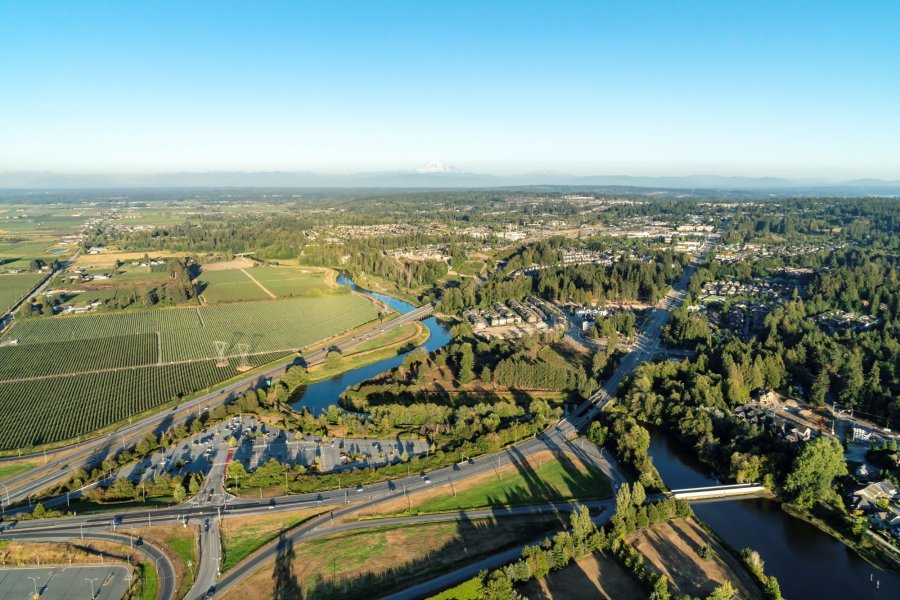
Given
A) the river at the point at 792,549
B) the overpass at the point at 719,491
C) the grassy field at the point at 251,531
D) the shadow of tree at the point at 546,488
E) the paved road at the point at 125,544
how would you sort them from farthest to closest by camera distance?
the overpass at the point at 719,491, the shadow of tree at the point at 546,488, the grassy field at the point at 251,531, the river at the point at 792,549, the paved road at the point at 125,544

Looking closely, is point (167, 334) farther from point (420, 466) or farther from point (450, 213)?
point (450, 213)

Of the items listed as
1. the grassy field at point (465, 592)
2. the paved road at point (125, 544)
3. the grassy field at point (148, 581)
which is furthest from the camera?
the paved road at point (125, 544)

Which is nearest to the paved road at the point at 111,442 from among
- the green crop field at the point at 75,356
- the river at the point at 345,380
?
the river at the point at 345,380

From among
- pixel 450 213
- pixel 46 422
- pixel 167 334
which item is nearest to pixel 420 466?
pixel 46 422

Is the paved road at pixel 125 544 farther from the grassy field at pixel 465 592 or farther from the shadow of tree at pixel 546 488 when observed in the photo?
the shadow of tree at pixel 546 488

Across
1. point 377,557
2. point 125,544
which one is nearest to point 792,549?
point 377,557

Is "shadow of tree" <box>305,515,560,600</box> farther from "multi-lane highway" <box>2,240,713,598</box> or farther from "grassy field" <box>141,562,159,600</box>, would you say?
"grassy field" <box>141,562,159,600</box>
